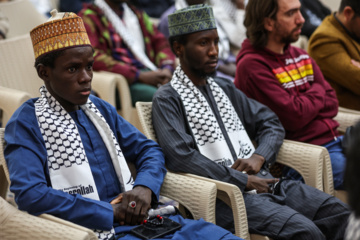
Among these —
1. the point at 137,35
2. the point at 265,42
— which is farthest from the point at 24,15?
the point at 265,42

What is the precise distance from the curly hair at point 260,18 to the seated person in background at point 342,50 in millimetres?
643

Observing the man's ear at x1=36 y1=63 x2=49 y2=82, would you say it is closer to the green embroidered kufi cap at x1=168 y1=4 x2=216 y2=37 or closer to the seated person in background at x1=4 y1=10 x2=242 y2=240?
the seated person in background at x1=4 y1=10 x2=242 y2=240

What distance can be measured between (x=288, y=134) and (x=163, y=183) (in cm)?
112

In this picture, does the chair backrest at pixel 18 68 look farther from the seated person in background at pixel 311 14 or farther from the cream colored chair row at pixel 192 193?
the seated person in background at pixel 311 14

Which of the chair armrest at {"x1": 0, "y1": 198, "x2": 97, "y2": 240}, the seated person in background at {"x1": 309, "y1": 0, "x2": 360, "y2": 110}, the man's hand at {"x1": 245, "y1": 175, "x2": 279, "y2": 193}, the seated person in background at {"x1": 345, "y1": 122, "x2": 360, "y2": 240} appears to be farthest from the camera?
the seated person in background at {"x1": 309, "y1": 0, "x2": 360, "y2": 110}

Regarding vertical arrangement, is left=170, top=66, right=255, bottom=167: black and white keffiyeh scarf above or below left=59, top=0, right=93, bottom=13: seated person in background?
below

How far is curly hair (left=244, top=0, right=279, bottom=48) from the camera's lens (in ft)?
11.2

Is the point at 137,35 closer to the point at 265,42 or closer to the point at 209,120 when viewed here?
the point at 265,42

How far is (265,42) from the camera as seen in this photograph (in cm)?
345

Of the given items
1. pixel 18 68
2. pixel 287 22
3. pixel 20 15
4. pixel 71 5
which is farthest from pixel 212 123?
pixel 71 5

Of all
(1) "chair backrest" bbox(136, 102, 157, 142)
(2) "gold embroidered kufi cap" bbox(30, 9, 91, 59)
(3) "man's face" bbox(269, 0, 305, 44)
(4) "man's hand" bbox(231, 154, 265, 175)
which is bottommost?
(4) "man's hand" bbox(231, 154, 265, 175)

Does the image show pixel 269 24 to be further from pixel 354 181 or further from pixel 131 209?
pixel 354 181

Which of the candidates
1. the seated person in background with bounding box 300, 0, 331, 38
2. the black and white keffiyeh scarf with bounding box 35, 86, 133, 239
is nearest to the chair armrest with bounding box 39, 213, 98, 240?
the black and white keffiyeh scarf with bounding box 35, 86, 133, 239

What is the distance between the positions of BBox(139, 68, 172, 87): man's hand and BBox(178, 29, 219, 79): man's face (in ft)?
4.90
